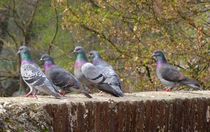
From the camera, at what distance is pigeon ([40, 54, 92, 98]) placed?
7535 millimetres

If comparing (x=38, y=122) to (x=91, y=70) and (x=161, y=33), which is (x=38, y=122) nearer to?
(x=91, y=70)

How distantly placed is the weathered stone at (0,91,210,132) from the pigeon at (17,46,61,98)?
189 millimetres

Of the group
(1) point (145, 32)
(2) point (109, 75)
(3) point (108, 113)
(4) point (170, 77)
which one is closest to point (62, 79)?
(2) point (109, 75)

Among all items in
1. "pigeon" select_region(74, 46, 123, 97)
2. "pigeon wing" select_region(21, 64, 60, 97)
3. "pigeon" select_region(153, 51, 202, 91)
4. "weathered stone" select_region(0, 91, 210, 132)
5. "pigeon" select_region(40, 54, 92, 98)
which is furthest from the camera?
"pigeon" select_region(153, 51, 202, 91)

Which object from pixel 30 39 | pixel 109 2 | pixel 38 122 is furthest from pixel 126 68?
pixel 38 122

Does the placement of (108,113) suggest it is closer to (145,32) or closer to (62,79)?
(62,79)

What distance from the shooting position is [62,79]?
774 centimetres

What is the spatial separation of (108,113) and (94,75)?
5.06 feet

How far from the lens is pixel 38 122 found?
18.8ft

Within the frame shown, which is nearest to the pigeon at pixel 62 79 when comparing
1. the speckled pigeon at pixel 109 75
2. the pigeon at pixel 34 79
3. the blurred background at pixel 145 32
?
the pigeon at pixel 34 79

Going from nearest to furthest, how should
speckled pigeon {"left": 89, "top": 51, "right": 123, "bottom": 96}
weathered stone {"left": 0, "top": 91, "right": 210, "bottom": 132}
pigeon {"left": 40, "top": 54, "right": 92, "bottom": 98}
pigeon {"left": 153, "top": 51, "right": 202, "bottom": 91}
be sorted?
weathered stone {"left": 0, "top": 91, "right": 210, "bottom": 132}, pigeon {"left": 40, "top": 54, "right": 92, "bottom": 98}, speckled pigeon {"left": 89, "top": 51, "right": 123, "bottom": 96}, pigeon {"left": 153, "top": 51, "right": 202, "bottom": 91}

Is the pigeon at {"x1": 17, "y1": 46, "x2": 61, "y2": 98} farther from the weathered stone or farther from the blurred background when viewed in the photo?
the blurred background

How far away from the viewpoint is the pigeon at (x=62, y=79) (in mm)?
7535

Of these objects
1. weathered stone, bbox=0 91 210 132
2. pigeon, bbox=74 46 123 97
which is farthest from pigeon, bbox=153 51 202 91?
pigeon, bbox=74 46 123 97
